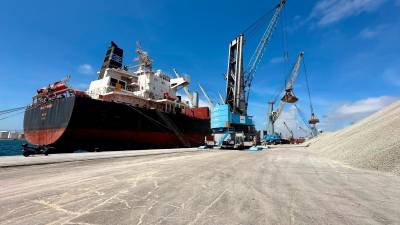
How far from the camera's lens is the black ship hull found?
27.3m

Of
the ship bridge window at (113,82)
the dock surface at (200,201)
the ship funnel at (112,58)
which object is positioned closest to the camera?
the dock surface at (200,201)

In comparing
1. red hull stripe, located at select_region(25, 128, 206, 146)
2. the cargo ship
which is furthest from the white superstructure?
red hull stripe, located at select_region(25, 128, 206, 146)

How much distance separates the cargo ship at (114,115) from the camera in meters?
27.7

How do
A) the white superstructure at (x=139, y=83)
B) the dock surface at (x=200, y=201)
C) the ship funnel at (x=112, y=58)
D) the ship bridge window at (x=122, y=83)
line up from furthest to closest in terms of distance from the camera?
the ship funnel at (x=112, y=58)
the ship bridge window at (x=122, y=83)
the white superstructure at (x=139, y=83)
the dock surface at (x=200, y=201)

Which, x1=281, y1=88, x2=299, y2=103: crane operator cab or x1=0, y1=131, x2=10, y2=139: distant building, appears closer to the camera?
x1=281, y1=88, x2=299, y2=103: crane operator cab

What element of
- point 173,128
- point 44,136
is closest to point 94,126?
point 44,136

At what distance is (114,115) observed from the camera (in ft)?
102

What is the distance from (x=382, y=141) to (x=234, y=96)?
133 feet

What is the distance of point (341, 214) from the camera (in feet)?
14.7

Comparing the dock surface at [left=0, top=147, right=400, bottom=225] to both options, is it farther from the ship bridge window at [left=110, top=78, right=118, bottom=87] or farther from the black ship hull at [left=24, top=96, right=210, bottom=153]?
the ship bridge window at [left=110, top=78, right=118, bottom=87]

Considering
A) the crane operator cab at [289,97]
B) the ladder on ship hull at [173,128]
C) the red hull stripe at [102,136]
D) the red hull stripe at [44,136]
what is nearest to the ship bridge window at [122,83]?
the ladder on ship hull at [173,128]

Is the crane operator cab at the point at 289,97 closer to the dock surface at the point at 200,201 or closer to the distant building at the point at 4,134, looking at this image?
the dock surface at the point at 200,201

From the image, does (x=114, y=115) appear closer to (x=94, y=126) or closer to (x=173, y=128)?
(x=94, y=126)

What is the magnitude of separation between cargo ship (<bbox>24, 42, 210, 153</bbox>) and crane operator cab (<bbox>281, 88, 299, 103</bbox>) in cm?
3050
